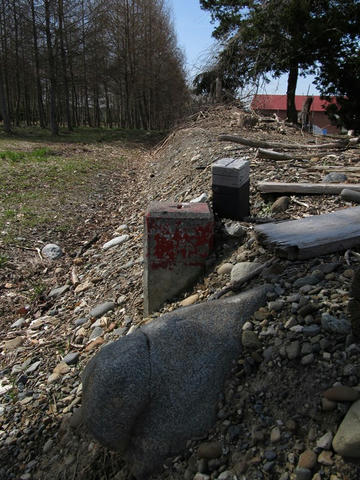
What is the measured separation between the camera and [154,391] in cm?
204

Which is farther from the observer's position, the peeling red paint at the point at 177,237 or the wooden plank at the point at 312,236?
the peeling red paint at the point at 177,237

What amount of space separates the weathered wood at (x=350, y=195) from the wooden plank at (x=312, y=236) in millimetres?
771

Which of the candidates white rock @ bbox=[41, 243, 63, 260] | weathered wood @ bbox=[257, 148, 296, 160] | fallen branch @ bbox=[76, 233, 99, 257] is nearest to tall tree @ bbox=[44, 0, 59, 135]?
fallen branch @ bbox=[76, 233, 99, 257]

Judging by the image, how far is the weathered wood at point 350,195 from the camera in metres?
3.87

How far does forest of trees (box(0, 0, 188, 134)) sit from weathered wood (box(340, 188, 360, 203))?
53.5 feet

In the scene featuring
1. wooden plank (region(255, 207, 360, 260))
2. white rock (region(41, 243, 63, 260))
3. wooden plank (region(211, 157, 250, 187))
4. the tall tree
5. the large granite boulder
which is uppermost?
the tall tree

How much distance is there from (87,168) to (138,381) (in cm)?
896

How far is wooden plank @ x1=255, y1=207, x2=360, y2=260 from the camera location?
275cm

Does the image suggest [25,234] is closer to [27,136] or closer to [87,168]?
[87,168]

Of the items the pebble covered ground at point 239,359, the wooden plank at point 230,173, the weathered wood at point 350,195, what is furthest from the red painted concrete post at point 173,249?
the weathered wood at point 350,195

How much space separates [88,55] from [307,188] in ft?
75.1

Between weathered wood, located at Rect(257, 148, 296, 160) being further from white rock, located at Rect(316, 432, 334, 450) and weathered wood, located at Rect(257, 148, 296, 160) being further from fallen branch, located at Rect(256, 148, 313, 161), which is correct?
white rock, located at Rect(316, 432, 334, 450)

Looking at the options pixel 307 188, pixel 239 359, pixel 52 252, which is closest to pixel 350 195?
pixel 307 188

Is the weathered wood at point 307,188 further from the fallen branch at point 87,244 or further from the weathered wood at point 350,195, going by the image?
the fallen branch at point 87,244
